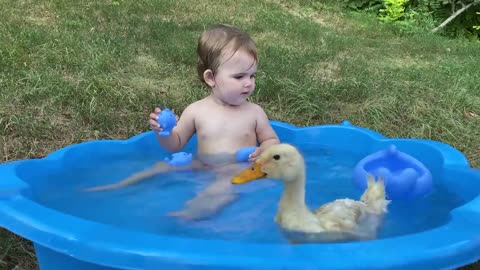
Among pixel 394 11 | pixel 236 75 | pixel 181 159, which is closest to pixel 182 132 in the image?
pixel 181 159

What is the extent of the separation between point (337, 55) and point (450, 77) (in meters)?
0.86

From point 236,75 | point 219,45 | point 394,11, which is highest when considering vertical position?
point 219,45

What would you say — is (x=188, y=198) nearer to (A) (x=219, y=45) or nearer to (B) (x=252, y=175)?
(B) (x=252, y=175)

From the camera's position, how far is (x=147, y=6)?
219 inches

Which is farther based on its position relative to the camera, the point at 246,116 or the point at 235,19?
the point at 235,19

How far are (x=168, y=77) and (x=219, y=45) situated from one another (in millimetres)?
1330

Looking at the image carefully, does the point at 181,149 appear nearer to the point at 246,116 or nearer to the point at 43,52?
the point at 246,116

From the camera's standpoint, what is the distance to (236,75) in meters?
2.71

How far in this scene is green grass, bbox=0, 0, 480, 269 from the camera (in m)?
3.34

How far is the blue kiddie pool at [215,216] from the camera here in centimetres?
161

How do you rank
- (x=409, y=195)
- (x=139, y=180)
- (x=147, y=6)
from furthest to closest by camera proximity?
(x=147, y=6) < (x=139, y=180) < (x=409, y=195)

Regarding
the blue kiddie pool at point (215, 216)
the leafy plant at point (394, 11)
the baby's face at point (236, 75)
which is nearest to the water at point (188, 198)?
the blue kiddie pool at point (215, 216)

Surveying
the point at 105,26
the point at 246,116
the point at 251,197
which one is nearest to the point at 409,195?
the point at 251,197

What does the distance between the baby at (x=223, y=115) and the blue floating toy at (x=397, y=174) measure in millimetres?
436
